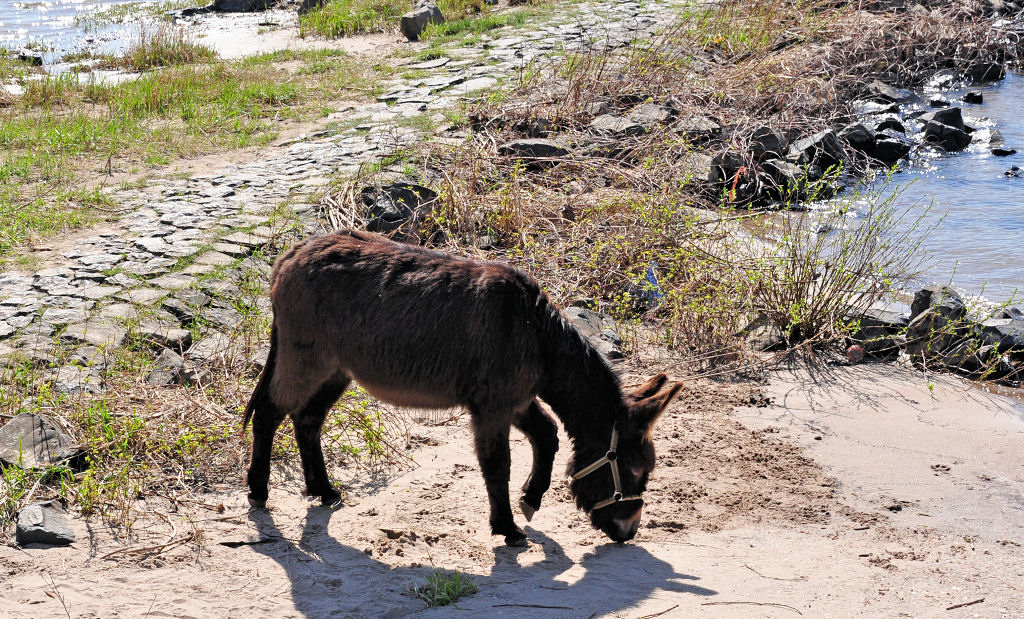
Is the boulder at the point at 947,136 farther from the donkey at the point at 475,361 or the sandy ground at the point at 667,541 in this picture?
the donkey at the point at 475,361

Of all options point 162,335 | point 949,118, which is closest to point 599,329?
point 162,335

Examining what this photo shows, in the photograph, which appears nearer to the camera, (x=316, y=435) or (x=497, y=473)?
(x=497, y=473)

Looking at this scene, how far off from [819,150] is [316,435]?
9.83m

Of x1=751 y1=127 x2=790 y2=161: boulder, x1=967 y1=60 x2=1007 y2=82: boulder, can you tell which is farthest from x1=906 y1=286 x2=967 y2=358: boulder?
x1=967 y1=60 x2=1007 y2=82: boulder

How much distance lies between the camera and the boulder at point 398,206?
9328 mm

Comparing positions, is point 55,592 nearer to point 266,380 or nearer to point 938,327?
point 266,380

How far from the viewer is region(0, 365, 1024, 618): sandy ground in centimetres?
457

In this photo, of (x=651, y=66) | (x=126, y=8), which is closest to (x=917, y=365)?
(x=651, y=66)

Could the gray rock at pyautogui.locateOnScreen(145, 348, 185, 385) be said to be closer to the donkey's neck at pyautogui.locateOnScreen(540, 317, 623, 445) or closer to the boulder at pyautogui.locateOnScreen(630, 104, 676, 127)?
the donkey's neck at pyautogui.locateOnScreen(540, 317, 623, 445)

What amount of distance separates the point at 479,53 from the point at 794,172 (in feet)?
19.8

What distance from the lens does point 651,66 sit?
13.6 m

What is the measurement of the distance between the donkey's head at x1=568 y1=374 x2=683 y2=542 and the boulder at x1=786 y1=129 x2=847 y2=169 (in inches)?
346

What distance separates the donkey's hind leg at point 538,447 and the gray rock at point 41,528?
2528 millimetres

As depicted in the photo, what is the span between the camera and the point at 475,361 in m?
4.94
